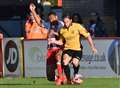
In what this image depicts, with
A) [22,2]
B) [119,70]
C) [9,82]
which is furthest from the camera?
[22,2]

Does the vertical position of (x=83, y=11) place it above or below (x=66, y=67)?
above

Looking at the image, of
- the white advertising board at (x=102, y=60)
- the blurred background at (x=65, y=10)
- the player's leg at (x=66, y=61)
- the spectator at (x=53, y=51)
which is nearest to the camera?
the spectator at (x=53, y=51)

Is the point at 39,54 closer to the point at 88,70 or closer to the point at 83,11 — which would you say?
the point at 88,70

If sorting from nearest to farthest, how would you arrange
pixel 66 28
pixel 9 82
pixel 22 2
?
pixel 66 28 → pixel 9 82 → pixel 22 2

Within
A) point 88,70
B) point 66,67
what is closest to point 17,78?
point 88,70

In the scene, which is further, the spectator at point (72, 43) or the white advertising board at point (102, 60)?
the white advertising board at point (102, 60)

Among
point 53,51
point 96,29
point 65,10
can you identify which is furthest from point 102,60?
point 65,10

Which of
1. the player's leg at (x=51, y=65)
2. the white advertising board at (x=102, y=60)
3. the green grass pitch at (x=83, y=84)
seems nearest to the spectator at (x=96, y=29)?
the white advertising board at (x=102, y=60)

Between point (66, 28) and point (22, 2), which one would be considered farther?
point (22, 2)

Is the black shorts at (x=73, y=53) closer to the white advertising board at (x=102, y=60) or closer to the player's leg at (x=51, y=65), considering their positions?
the player's leg at (x=51, y=65)

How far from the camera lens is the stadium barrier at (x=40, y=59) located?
19.8 meters

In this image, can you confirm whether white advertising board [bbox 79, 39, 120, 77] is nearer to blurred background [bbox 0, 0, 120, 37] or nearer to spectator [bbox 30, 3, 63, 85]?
spectator [bbox 30, 3, 63, 85]

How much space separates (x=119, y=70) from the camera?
19.6m

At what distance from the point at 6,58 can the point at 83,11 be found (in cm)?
827
